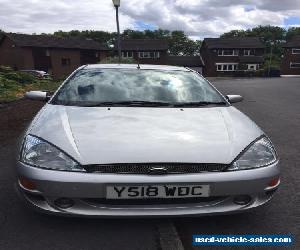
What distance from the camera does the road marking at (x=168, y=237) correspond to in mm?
2867

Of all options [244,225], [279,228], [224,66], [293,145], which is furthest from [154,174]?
[224,66]

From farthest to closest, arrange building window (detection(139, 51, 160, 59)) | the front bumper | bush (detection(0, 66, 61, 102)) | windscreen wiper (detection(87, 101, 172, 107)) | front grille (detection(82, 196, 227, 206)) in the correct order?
building window (detection(139, 51, 160, 59)), bush (detection(0, 66, 61, 102)), windscreen wiper (detection(87, 101, 172, 107)), front grille (detection(82, 196, 227, 206)), the front bumper

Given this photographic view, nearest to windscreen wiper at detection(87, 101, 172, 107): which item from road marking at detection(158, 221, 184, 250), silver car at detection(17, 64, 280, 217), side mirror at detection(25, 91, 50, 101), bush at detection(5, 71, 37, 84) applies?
silver car at detection(17, 64, 280, 217)

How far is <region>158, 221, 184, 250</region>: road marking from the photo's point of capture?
2.87m

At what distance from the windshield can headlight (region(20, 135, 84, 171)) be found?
907 mm

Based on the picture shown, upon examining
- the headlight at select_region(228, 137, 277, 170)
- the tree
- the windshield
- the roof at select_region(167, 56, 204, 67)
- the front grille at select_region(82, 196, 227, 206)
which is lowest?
the roof at select_region(167, 56, 204, 67)

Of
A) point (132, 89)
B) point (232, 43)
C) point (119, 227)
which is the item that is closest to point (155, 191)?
point (119, 227)

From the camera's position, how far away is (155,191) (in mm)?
2762

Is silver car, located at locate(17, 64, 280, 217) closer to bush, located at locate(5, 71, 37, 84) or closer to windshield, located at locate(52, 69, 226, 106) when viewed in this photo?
windshield, located at locate(52, 69, 226, 106)

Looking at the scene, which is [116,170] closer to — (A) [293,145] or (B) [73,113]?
(B) [73,113]

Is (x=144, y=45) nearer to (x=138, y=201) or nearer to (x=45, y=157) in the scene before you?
(x=45, y=157)

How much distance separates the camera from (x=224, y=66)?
73.2 meters

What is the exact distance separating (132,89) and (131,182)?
170cm

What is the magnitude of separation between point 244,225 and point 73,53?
61.5m
